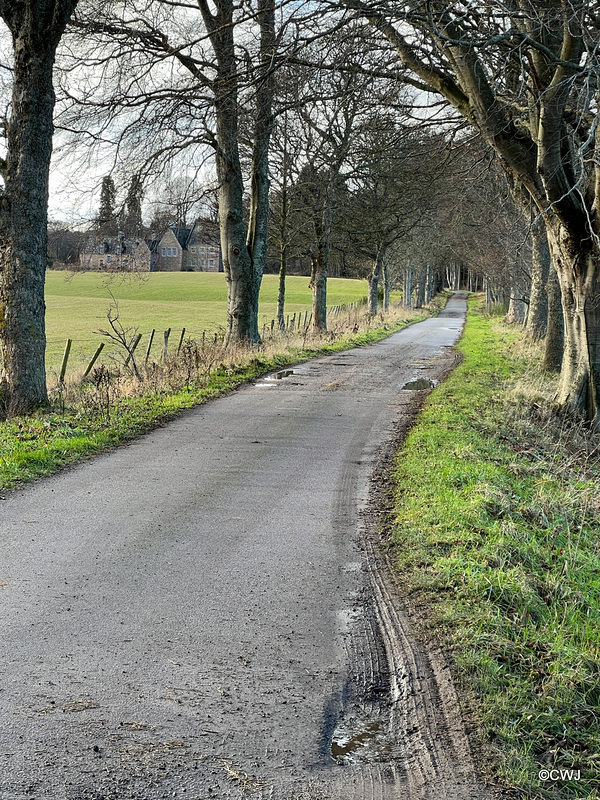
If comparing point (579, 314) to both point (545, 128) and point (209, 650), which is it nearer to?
point (545, 128)

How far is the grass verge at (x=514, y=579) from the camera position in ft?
11.5

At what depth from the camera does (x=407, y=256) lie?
50719 mm

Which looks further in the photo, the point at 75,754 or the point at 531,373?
the point at 531,373

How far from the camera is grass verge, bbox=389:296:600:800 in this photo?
11.5 feet

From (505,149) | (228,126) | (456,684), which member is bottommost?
(456,684)

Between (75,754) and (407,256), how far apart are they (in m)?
49.6

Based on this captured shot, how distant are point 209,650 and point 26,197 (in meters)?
9.47

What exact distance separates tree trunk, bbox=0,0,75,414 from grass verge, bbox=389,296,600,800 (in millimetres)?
6399

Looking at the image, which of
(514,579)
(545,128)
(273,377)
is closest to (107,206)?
(273,377)

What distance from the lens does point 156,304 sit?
73.4 meters

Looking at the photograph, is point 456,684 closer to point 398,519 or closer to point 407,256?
point 398,519

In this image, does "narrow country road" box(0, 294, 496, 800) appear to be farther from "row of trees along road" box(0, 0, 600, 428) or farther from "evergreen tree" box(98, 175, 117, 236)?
"evergreen tree" box(98, 175, 117, 236)

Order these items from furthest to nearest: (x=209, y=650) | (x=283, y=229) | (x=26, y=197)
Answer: (x=283, y=229) < (x=26, y=197) < (x=209, y=650)

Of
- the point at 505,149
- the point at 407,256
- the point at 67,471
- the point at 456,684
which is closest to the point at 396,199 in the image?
the point at 407,256
